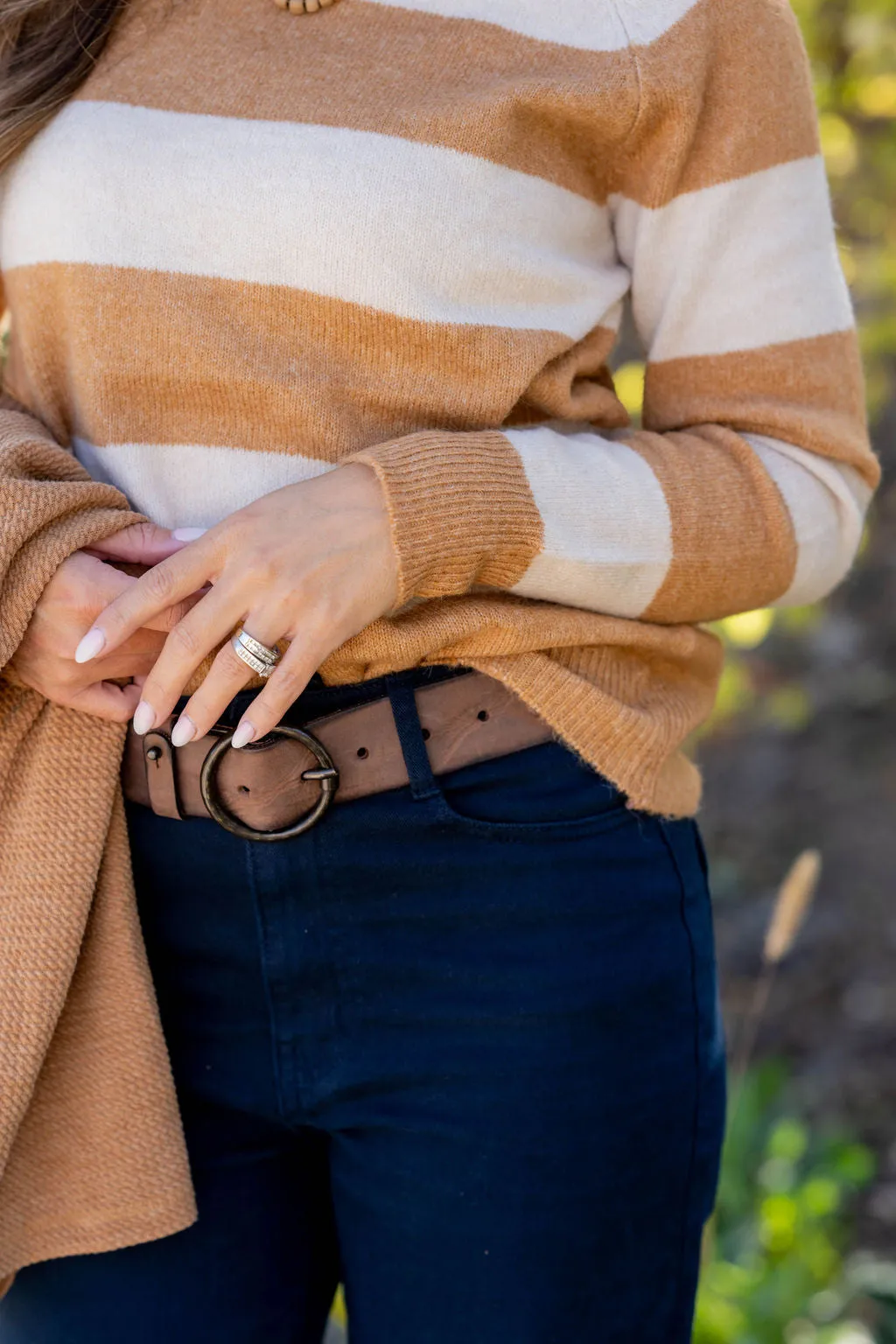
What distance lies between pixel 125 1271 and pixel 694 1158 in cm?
54

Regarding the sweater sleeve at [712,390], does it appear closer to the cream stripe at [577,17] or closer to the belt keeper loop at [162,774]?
the cream stripe at [577,17]

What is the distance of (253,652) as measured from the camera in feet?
3.31

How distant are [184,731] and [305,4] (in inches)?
27.3

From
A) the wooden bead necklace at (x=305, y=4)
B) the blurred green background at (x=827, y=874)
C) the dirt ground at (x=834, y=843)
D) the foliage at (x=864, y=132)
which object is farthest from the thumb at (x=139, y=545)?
the dirt ground at (x=834, y=843)

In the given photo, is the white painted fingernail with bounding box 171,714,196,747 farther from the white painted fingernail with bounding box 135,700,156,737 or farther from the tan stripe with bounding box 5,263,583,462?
the tan stripe with bounding box 5,263,583,462

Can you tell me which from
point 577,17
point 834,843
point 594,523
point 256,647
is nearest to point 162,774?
point 256,647

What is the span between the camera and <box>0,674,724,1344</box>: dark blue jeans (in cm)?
111

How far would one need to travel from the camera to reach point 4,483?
1.03m

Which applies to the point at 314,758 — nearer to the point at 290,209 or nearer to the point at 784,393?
the point at 290,209

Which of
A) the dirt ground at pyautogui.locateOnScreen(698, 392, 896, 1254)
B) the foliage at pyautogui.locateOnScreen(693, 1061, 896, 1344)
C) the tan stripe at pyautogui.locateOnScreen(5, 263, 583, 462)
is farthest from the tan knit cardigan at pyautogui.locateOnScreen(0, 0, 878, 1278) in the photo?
the dirt ground at pyautogui.locateOnScreen(698, 392, 896, 1254)

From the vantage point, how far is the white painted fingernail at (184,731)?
1032 mm

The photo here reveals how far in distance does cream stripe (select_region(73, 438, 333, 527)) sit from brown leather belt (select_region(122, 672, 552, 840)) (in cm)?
19

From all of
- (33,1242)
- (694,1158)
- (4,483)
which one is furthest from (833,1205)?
(4,483)

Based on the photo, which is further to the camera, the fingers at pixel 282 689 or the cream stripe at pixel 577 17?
the cream stripe at pixel 577 17
